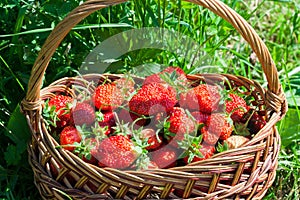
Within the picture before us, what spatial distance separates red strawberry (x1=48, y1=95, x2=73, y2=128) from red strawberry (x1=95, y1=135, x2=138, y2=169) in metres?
0.19

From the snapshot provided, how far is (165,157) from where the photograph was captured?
1.40m

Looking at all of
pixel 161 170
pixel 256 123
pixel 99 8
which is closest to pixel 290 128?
pixel 256 123

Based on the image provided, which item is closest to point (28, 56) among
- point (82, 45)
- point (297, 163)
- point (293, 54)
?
point (82, 45)

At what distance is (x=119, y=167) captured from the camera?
1.36 meters

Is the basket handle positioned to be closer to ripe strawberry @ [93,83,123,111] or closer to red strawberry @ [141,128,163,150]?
ripe strawberry @ [93,83,123,111]

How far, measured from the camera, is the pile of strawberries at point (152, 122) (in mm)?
1379

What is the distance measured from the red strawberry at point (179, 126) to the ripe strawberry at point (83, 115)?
0.22 m

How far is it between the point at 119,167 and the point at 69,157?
5.0 inches

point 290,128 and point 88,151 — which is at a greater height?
point 88,151

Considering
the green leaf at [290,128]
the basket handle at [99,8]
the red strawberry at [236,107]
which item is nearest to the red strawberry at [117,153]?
the basket handle at [99,8]

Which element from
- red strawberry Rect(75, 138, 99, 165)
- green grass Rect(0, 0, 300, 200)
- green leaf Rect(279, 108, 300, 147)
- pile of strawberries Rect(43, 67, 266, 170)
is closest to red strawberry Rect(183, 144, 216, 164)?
pile of strawberries Rect(43, 67, 266, 170)

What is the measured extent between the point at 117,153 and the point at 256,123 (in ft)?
1.36

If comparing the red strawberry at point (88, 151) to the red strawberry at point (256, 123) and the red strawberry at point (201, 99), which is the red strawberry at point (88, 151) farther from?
the red strawberry at point (256, 123)

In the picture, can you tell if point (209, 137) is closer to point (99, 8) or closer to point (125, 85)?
point (125, 85)
